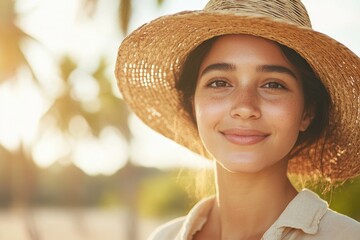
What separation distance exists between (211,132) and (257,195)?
377mm

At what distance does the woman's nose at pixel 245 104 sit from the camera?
3.60m

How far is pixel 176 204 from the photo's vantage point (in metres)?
58.8

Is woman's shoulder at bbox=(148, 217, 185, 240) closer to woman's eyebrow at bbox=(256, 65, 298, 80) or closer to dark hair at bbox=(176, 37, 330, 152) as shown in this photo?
dark hair at bbox=(176, 37, 330, 152)

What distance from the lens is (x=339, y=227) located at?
3.56 meters

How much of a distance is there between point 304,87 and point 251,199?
539 millimetres

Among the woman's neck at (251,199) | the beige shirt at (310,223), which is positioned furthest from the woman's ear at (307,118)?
the beige shirt at (310,223)

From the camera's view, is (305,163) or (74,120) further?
(74,120)

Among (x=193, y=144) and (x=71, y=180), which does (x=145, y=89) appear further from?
(x=71, y=180)

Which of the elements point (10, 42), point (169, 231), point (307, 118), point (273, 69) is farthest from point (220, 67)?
point (10, 42)

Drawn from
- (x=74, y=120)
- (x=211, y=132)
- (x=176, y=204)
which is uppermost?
(x=211, y=132)

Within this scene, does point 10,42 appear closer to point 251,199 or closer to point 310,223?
point 251,199

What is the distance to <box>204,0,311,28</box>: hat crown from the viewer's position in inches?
143

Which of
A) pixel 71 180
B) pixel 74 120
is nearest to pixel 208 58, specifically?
pixel 74 120

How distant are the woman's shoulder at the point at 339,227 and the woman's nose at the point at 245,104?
0.50 m
